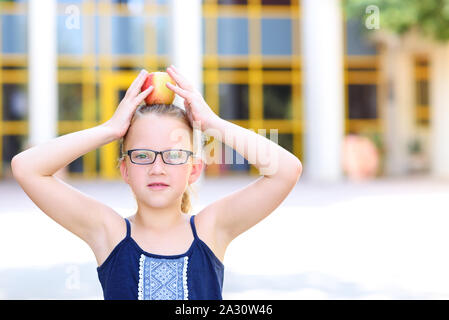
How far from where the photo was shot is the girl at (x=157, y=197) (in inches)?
66.6

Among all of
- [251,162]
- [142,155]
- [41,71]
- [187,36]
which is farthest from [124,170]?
[41,71]

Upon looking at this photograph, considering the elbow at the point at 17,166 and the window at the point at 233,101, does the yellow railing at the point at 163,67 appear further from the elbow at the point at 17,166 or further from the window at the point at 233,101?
the elbow at the point at 17,166

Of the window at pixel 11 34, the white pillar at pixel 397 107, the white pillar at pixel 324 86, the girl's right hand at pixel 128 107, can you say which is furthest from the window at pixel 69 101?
the girl's right hand at pixel 128 107

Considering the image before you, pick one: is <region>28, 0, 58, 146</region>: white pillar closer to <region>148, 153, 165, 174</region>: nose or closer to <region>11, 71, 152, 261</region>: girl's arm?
<region>11, 71, 152, 261</region>: girl's arm

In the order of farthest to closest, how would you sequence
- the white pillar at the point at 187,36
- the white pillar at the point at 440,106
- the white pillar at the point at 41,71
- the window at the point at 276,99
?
the window at the point at 276,99
the white pillar at the point at 440,106
the white pillar at the point at 41,71
the white pillar at the point at 187,36

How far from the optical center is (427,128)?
20.4 metres

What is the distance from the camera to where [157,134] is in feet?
5.63

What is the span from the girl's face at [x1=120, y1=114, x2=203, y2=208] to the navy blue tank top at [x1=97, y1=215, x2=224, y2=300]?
14cm

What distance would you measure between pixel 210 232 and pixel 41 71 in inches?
599

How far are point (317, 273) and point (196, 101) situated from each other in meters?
3.87

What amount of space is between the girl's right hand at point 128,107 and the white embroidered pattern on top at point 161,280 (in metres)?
0.36

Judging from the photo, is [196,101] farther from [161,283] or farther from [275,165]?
[161,283]

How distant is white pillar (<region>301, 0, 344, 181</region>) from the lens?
54.5 ft
